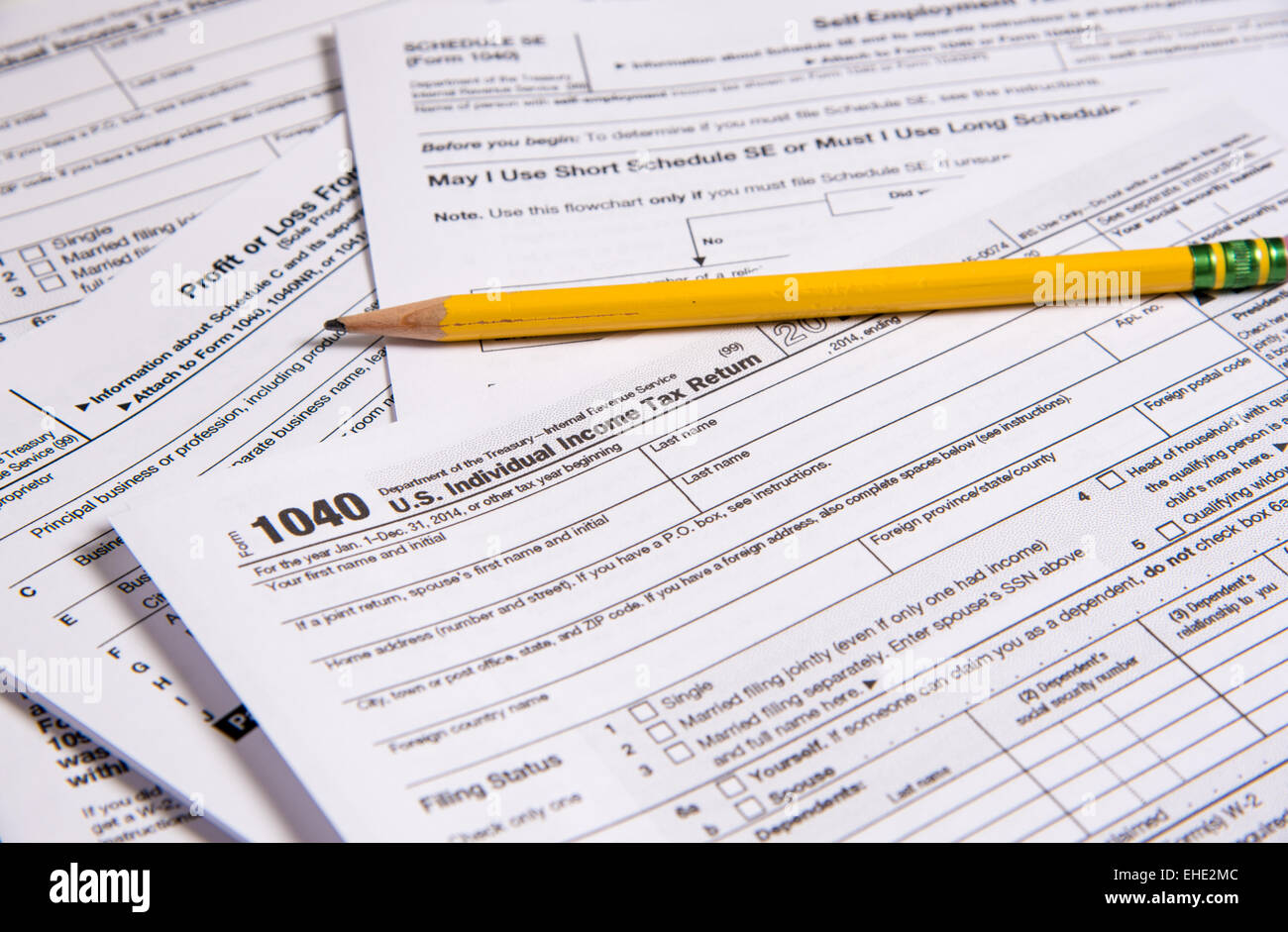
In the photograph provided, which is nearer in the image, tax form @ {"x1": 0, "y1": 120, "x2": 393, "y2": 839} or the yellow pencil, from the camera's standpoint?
tax form @ {"x1": 0, "y1": 120, "x2": 393, "y2": 839}

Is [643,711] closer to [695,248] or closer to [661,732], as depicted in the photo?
[661,732]

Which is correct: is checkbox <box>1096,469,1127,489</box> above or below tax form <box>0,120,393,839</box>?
below

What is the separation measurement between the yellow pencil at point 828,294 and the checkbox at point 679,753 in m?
0.24

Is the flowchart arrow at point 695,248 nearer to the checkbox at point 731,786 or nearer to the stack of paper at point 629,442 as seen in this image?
the stack of paper at point 629,442

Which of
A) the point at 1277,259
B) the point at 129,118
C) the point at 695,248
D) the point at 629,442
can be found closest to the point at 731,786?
the point at 629,442

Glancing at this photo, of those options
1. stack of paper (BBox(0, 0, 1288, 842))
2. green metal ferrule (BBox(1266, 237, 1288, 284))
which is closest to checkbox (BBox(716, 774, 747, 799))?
stack of paper (BBox(0, 0, 1288, 842))

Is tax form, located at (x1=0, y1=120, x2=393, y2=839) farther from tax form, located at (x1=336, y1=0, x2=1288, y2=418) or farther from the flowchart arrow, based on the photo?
the flowchart arrow

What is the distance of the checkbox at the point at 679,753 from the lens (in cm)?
44

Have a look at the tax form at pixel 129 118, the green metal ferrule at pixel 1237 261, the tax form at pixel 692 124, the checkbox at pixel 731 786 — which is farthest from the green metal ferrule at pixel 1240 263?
the tax form at pixel 129 118

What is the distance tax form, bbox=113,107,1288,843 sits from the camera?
0.43m

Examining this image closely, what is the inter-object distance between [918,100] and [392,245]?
37 cm

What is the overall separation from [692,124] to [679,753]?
44 cm

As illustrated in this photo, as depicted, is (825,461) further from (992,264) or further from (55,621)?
(55,621)
